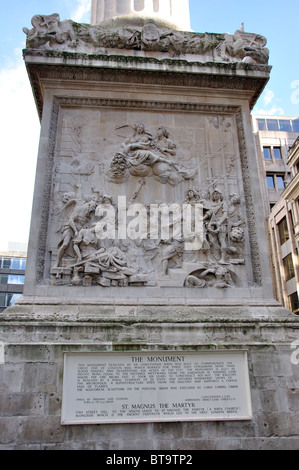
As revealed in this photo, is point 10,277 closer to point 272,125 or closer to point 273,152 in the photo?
point 273,152

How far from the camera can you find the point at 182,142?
36.1ft

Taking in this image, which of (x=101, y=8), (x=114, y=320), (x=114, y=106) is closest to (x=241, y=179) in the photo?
(x=114, y=106)

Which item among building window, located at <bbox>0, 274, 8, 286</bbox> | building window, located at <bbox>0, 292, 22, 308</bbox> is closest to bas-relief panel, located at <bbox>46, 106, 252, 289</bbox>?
building window, located at <bbox>0, 292, 22, 308</bbox>

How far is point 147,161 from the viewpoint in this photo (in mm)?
10484

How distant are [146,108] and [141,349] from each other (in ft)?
22.2

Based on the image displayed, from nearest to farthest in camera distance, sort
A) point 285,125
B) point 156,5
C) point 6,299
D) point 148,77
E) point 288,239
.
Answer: point 148,77
point 156,5
point 288,239
point 6,299
point 285,125

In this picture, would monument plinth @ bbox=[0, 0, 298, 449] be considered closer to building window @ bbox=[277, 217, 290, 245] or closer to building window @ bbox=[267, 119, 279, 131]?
building window @ bbox=[277, 217, 290, 245]

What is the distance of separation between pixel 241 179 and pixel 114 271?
435cm

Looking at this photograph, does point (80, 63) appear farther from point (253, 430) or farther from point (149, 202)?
point (253, 430)

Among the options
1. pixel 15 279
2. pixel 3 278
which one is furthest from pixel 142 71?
pixel 3 278

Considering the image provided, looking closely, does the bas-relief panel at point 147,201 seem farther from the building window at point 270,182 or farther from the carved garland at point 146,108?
the building window at point 270,182
